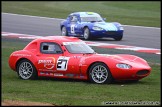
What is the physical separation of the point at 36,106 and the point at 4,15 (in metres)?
31.3

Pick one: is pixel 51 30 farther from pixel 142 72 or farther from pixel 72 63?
pixel 142 72

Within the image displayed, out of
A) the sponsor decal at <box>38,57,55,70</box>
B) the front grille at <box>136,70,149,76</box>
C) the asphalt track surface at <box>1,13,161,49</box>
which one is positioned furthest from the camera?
the asphalt track surface at <box>1,13,161,49</box>

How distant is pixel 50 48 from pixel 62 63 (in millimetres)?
716

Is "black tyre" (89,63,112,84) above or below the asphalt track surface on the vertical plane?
below

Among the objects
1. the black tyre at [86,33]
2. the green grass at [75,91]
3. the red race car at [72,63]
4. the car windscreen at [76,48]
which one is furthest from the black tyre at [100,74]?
the black tyre at [86,33]

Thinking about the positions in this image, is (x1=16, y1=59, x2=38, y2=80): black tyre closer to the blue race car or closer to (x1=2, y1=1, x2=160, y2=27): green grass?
the blue race car

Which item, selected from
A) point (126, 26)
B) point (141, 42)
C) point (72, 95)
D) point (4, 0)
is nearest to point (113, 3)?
point (4, 0)

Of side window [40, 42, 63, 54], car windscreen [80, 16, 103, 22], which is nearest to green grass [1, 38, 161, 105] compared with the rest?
side window [40, 42, 63, 54]

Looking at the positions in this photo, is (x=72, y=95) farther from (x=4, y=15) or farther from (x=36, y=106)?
(x=4, y=15)

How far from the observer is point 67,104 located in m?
8.73

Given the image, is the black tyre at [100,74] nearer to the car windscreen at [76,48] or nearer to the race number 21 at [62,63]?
the race number 21 at [62,63]

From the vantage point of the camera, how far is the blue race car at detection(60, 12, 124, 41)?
25.7 m

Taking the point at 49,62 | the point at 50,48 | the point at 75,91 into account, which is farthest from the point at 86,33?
the point at 75,91

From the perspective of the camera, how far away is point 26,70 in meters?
14.4
